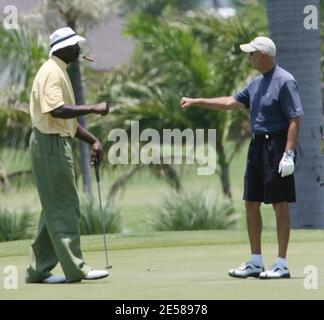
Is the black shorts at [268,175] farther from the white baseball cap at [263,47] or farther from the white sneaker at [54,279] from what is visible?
the white sneaker at [54,279]

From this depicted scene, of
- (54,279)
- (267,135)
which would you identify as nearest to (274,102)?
(267,135)

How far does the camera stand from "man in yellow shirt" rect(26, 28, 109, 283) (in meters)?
10.3

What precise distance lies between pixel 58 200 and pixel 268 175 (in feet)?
4.92

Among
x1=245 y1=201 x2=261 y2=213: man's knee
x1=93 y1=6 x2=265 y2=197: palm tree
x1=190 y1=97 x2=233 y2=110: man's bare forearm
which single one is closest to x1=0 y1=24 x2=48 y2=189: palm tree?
x1=93 y1=6 x2=265 y2=197: palm tree

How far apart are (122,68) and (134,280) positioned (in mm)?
20510

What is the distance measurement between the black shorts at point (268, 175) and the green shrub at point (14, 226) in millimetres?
9331

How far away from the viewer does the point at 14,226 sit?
787 inches

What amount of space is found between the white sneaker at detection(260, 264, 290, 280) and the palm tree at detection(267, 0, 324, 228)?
24.1 ft

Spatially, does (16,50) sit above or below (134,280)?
above

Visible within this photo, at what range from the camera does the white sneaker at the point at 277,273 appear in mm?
10211

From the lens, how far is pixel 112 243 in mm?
14141
